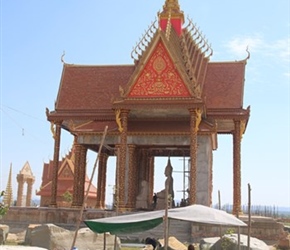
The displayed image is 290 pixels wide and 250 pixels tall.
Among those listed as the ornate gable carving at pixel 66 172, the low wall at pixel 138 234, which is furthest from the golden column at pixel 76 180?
the ornate gable carving at pixel 66 172

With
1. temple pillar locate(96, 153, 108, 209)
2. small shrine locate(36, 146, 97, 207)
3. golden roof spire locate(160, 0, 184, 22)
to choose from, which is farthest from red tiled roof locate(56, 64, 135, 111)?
small shrine locate(36, 146, 97, 207)

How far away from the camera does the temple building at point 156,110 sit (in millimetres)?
20328

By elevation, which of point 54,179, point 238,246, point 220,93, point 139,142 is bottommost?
point 238,246

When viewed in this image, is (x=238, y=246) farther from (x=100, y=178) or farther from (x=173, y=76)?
(x=100, y=178)

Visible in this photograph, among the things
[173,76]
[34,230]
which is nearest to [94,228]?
→ [34,230]

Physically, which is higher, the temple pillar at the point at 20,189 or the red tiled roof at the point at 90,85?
the red tiled roof at the point at 90,85

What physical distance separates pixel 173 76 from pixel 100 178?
7.88 meters

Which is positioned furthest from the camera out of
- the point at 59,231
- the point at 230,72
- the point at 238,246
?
the point at 230,72

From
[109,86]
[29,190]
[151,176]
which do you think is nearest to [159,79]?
[109,86]

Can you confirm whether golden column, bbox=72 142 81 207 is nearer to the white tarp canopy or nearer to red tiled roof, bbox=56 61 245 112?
red tiled roof, bbox=56 61 245 112

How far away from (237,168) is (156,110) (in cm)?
422

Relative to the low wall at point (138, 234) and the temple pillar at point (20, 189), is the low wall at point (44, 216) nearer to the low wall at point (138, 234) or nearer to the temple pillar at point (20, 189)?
the low wall at point (138, 234)

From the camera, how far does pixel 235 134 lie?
21.2 m

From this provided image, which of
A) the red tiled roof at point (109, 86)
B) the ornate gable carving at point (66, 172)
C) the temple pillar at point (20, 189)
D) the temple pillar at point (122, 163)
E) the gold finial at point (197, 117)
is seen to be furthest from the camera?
the temple pillar at point (20, 189)
